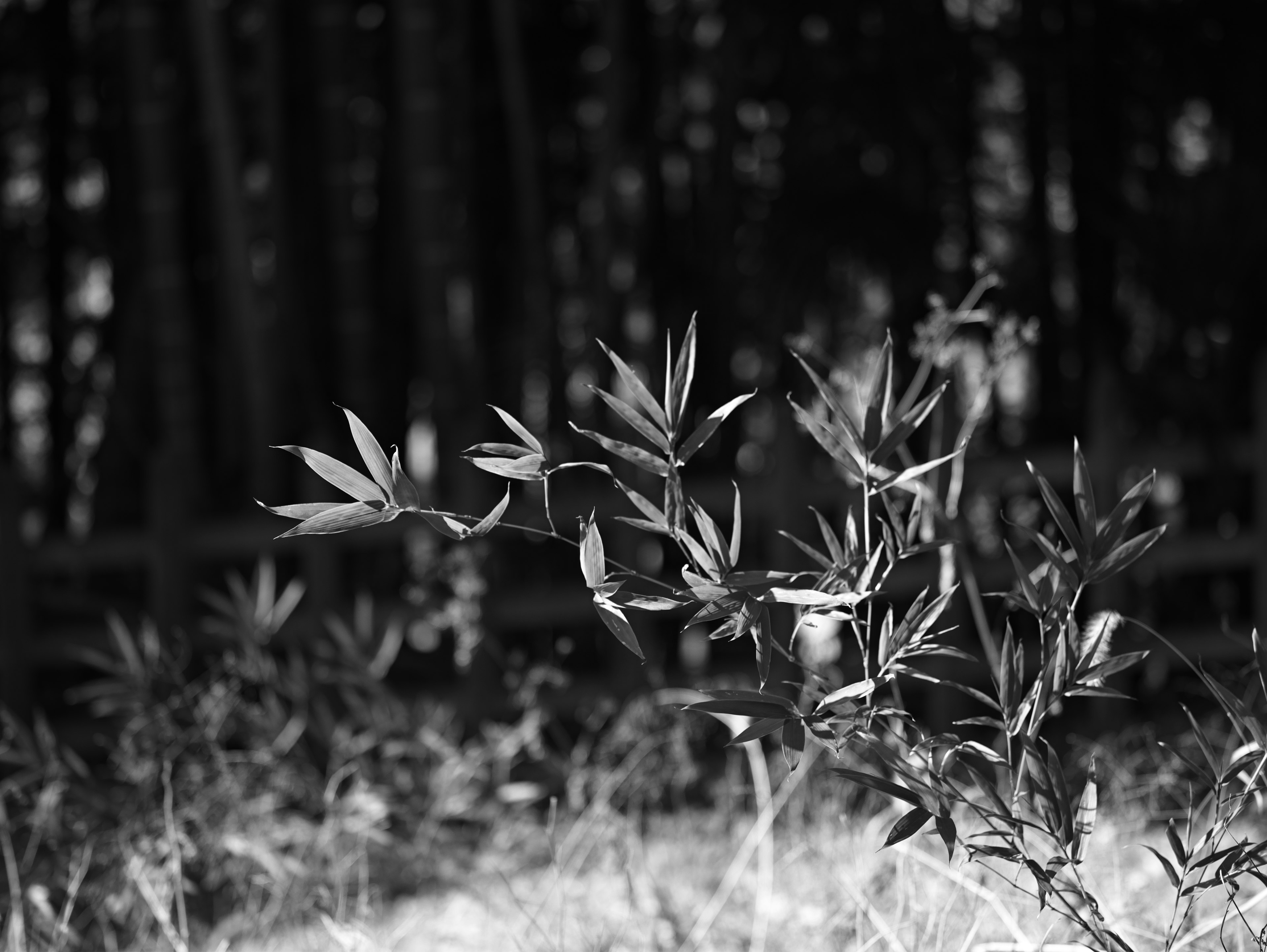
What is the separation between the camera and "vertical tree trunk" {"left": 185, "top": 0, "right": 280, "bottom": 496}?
280 cm

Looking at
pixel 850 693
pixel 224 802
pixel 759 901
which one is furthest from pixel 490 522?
pixel 224 802

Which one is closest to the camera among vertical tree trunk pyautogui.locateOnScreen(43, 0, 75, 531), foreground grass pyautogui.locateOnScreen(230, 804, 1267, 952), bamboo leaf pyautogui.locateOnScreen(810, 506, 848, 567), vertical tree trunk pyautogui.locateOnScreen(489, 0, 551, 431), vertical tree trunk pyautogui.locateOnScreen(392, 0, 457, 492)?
bamboo leaf pyautogui.locateOnScreen(810, 506, 848, 567)

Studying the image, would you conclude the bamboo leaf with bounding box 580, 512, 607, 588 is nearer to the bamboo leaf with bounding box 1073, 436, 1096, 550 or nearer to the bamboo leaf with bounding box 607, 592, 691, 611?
the bamboo leaf with bounding box 607, 592, 691, 611

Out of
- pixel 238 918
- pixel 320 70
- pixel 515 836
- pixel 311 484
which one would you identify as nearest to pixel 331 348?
pixel 311 484

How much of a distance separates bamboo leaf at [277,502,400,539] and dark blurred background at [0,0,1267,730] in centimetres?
177

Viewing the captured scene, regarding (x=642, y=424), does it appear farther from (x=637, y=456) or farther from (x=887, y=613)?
(x=887, y=613)

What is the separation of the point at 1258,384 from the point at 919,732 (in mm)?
2209

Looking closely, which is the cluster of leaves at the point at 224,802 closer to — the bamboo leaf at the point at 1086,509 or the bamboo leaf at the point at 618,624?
the bamboo leaf at the point at 618,624

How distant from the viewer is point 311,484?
2.86 m

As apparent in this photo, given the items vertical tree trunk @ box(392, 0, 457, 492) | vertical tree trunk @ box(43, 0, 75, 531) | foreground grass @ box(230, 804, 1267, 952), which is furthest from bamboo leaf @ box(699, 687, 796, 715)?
vertical tree trunk @ box(43, 0, 75, 531)

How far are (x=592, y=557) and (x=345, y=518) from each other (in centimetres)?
18

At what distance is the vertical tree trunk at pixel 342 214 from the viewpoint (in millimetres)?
2861

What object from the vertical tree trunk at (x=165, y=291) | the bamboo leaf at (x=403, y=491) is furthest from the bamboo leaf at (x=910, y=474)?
the vertical tree trunk at (x=165, y=291)

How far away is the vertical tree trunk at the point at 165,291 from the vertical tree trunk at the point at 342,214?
1.20ft
